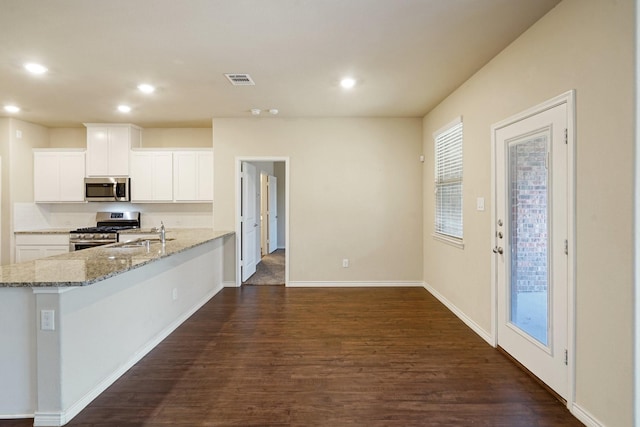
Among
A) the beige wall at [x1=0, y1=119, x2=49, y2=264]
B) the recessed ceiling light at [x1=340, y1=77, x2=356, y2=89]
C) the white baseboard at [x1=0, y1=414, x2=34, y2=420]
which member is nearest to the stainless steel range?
the beige wall at [x1=0, y1=119, x2=49, y2=264]

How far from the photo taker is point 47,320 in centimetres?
197

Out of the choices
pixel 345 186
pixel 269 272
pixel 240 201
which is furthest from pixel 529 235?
pixel 269 272

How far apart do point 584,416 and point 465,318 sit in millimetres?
1670

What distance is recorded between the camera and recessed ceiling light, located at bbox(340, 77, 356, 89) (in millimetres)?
3578

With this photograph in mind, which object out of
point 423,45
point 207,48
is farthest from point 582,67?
point 207,48

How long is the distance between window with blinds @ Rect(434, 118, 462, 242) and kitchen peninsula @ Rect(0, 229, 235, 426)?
3241mm

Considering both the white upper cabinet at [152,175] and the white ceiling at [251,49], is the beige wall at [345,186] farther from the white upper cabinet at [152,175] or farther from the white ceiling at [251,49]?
the white upper cabinet at [152,175]

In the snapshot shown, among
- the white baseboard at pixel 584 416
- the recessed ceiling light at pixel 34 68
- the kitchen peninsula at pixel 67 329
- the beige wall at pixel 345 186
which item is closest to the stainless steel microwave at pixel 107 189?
the beige wall at pixel 345 186

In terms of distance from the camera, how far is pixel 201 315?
3.91 metres

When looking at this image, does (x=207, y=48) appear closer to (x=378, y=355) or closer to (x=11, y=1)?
(x=11, y=1)

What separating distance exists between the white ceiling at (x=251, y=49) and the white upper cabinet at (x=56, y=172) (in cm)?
103

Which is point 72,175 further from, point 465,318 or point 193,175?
point 465,318

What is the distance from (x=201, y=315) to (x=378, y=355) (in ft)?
7.15

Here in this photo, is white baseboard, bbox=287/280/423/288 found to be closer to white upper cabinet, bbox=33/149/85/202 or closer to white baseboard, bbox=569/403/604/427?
white baseboard, bbox=569/403/604/427
